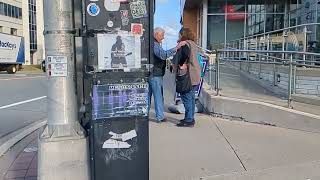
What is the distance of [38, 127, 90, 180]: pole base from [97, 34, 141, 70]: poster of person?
29.6 inches

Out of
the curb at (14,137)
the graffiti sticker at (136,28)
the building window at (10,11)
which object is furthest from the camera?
the building window at (10,11)

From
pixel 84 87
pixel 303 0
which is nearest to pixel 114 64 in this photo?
pixel 84 87

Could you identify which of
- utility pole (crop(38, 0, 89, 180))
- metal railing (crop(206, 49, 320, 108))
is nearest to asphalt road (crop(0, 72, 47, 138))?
metal railing (crop(206, 49, 320, 108))

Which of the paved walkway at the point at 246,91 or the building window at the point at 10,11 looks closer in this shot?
the paved walkway at the point at 246,91

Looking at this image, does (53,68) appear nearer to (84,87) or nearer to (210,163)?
(84,87)

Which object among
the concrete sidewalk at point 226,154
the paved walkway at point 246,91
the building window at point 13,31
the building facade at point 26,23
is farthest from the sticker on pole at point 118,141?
the building window at point 13,31

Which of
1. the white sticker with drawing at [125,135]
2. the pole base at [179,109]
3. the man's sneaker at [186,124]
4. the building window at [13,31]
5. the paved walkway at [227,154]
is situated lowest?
the paved walkway at [227,154]

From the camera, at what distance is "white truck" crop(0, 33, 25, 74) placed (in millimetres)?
47500

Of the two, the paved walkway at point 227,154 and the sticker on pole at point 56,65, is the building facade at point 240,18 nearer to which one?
the paved walkway at point 227,154

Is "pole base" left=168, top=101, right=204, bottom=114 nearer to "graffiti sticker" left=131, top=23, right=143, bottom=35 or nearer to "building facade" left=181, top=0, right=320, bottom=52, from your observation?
"graffiti sticker" left=131, top=23, right=143, bottom=35

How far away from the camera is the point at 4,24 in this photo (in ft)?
240

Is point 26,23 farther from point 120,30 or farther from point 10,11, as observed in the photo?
point 120,30

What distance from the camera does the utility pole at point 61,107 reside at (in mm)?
3980

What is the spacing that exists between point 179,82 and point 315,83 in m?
2.60
